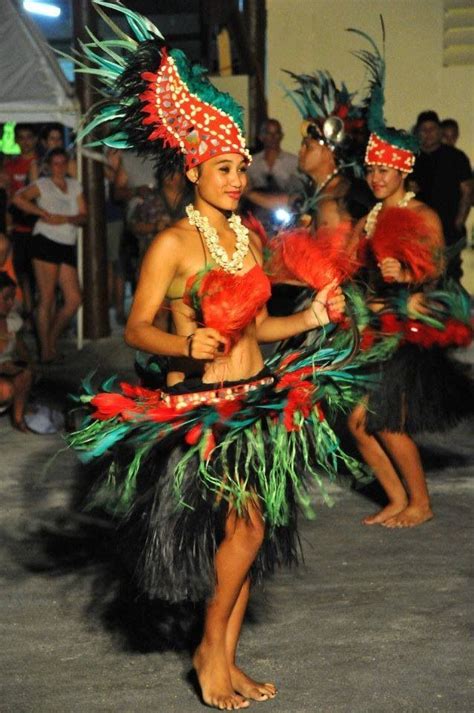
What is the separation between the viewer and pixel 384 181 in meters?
6.00

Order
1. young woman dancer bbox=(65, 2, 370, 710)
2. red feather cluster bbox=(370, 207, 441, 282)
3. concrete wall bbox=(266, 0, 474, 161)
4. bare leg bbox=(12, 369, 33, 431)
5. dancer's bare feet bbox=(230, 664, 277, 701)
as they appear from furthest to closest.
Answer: concrete wall bbox=(266, 0, 474, 161), bare leg bbox=(12, 369, 33, 431), red feather cluster bbox=(370, 207, 441, 282), dancer's bare feet bbox=(230, 664, 277, 701), young woman dancer bbox=(65, 2, 370, 710)

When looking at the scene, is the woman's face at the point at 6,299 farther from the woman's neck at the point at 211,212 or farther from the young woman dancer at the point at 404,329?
the woman's neck at the point at 211,212

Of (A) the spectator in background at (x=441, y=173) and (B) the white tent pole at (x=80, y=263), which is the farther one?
(A) the spectator in background at (x=441, y=173)

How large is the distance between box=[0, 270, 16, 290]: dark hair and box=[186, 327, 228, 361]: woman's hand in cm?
432

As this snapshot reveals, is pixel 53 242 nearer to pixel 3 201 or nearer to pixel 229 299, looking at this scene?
pixel 3 201

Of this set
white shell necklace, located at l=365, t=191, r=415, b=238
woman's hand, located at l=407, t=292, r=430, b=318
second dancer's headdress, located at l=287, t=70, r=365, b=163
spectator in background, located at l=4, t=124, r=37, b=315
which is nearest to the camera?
woman's hand, located at l=407, t=292, r=430, b=318

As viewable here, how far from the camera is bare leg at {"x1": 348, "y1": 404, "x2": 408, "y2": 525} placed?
19.2ft

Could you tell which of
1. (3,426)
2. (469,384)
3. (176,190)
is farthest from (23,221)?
(469,384)

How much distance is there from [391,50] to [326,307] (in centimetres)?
1054

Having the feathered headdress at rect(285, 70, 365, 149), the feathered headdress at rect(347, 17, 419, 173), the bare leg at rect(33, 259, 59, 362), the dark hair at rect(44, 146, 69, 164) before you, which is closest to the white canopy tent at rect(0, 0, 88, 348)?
the dark hair at rect(44, 146, 69, 164)

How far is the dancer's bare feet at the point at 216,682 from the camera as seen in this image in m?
3.81

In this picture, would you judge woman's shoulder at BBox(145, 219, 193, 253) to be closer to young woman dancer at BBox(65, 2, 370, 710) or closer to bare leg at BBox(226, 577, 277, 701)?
young woman dancer at BBox(65, 2, 370, 710)

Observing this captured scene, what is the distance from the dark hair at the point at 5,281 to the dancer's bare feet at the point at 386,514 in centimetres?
294

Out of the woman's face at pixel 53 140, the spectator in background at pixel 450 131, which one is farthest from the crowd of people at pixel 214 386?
the spectator in background at pixel 450 131
